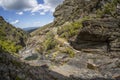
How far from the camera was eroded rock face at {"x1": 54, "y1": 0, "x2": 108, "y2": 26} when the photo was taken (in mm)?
84381

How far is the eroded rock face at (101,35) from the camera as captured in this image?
192 ft

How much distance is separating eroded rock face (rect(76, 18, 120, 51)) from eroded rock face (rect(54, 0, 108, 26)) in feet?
64.8

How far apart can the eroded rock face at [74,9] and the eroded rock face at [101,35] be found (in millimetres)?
19762

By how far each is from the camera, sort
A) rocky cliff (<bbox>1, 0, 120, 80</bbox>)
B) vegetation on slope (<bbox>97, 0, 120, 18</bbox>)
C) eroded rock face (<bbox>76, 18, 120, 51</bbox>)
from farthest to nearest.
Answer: vegetation on slope (<bbox>97, 0, 120, 18</bbox>), eroded rock face (<bbox>76, 18, 120, 51</bbox>), rocky cliff (<bbox>1, 0, 120, 80</bbox>)

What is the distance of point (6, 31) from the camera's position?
101625mm

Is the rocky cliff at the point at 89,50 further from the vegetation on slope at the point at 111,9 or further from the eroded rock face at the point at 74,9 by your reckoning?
the eroded rock face at the point at 74,9

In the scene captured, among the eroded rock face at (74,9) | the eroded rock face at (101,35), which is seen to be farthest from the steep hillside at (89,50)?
the eroded rock face at (74,9)

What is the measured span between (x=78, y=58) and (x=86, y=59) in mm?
2307

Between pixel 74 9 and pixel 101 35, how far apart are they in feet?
146

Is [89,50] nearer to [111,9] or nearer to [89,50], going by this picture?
[89,50]

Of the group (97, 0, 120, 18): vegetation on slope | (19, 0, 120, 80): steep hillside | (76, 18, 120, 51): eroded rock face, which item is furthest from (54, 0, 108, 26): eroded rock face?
(76, 18, 120, 51): eroded rock face

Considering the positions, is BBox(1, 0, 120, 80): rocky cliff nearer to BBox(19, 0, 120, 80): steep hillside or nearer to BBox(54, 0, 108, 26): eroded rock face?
BBox(19, 0, 120, 80): steep hillside

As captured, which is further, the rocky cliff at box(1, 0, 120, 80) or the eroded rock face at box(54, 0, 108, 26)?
the eroded rock face at box(54, 0, 108, 26)

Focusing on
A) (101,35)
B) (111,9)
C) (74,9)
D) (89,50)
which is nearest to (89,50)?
(89,50)
